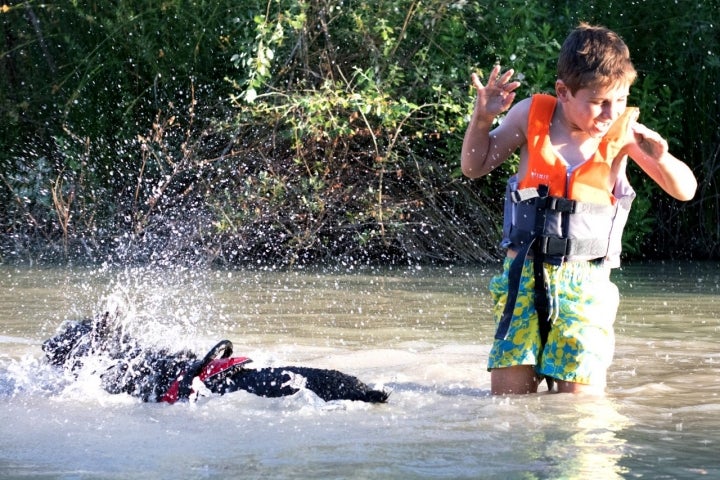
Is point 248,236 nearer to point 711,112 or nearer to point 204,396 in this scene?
point 711,112

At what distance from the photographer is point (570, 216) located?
14.5 feet

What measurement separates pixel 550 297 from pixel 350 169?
583 cm

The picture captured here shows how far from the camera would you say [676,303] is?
25.0ft

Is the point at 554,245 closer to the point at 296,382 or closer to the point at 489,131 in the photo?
the point at 489,131

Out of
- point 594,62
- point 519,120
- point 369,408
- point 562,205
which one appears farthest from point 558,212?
point 369,408

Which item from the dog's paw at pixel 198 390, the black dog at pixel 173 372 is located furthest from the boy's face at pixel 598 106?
the dog's paw at pixel 198 390

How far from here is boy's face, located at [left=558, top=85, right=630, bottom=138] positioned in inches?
170

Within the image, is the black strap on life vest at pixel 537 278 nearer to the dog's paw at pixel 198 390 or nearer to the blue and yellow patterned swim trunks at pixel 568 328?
the blue and yellow patterned swim trunks at pixel 568 328

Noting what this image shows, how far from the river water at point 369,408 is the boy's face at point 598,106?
1013mm

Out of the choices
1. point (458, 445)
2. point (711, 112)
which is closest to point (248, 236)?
point (711, 112)

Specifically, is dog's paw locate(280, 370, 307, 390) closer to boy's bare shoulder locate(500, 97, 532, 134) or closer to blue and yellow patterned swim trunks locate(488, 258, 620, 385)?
blue and yellow patterned swim trunks locate(488, 258, 620, 385)

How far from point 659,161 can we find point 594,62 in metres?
0.43

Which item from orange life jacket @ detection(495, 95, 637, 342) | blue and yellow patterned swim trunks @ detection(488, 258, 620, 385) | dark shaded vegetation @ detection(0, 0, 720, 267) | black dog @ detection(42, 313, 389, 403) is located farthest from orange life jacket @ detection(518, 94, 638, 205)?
dark shaded vegetation @ detection(0, 0, 720, 267)

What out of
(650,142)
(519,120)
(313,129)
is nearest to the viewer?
(650,142)
